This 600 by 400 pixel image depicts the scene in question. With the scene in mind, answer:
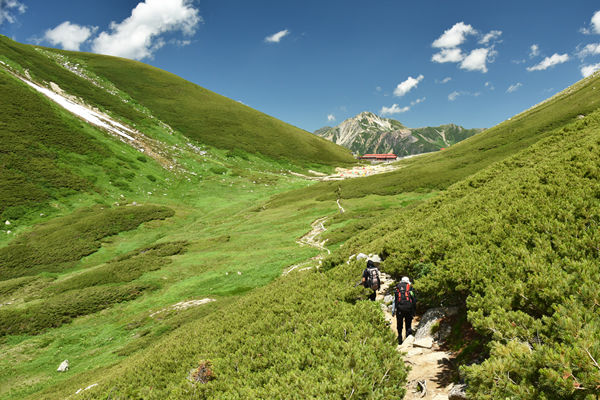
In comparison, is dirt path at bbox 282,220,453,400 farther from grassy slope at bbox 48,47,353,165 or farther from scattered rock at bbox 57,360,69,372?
grassy slope at bbox 48,47,353,165

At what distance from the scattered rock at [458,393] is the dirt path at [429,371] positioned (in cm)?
30

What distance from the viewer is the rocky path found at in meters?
6.59

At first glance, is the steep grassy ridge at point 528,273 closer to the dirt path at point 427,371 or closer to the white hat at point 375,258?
the white hat at point 375,258

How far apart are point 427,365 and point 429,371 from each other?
309 millimetres

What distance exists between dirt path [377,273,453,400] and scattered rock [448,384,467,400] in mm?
295

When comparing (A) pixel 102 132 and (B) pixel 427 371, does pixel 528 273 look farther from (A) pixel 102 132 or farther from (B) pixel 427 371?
(A) pixel 102 132

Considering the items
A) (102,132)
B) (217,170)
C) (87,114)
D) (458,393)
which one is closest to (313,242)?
(458,393)

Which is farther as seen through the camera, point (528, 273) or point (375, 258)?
point (375, 258)

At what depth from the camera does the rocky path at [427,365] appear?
21.6 feet

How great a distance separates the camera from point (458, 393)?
588 cm

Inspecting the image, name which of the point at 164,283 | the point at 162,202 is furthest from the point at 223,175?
the point at 164,283

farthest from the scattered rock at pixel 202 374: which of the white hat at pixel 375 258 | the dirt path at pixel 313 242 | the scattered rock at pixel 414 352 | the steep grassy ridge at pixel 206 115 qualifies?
the steep grassy ridge at pixel 206 115

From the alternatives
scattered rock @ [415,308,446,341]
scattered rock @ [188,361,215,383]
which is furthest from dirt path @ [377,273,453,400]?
scattered rock @ [188,361,215,383]

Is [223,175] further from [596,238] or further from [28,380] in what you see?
[596,238]
